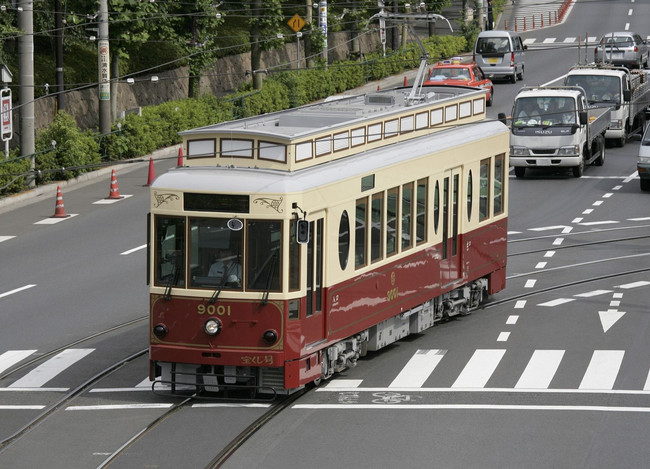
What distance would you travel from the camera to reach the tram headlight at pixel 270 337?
16156mm

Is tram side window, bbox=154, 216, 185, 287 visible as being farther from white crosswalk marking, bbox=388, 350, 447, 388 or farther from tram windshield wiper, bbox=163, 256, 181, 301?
white crosswalk marking, bbox=388, 350, 447, 388

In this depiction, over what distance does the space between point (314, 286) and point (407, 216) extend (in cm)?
296

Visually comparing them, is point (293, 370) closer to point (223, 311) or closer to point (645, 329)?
point (223, 311)

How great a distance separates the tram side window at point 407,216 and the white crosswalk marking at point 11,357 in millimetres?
5330

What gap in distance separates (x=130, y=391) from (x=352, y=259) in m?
3.14

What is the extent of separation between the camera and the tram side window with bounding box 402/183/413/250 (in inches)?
750

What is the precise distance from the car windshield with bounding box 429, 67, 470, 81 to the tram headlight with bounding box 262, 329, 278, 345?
35.0 meters

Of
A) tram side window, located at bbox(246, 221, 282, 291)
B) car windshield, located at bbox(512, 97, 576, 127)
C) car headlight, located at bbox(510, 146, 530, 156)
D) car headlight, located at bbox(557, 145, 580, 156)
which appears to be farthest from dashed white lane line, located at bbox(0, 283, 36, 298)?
car headlight, located at bbox(557, 145, 580, 156)

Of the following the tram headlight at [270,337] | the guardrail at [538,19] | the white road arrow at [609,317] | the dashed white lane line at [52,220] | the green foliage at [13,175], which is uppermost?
the guardrail at [538,19]

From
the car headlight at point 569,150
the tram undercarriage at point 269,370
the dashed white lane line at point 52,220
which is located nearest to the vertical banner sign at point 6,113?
the dashed white lane line at point 52,220

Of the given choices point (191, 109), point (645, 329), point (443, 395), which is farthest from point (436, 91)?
point (191, 109)

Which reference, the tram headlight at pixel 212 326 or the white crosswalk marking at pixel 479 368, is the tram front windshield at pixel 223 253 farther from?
the white crosswalk marking at pixel 479 368

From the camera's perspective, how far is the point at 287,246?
1614 centimetres

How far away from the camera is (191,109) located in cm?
4278
